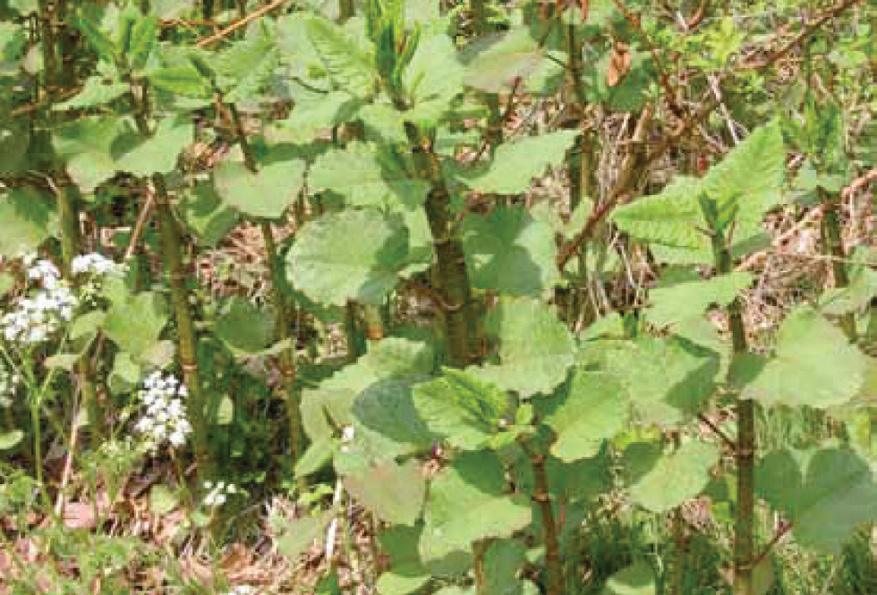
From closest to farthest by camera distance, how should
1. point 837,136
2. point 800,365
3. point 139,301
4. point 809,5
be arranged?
point 800,365, point 837,136, point 139,301, point 809,5

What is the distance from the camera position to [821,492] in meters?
1.64

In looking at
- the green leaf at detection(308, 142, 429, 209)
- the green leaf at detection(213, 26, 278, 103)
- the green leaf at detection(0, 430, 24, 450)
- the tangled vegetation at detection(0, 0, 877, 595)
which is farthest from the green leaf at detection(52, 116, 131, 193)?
the green leaf at detection(308, 142, 429, 209)

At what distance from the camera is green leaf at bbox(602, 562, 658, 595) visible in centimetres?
188

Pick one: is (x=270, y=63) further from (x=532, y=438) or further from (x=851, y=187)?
(x=851, y=187)

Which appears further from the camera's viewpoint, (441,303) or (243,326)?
(243,326)

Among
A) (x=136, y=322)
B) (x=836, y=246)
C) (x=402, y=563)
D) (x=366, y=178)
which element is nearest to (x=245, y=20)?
(x=136, y=322)

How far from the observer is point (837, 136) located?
210cm

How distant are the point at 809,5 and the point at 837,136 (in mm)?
749

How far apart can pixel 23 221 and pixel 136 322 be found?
310mm

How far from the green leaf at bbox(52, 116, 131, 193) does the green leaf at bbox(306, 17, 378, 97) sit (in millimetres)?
827

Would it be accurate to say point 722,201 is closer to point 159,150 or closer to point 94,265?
point 159,150

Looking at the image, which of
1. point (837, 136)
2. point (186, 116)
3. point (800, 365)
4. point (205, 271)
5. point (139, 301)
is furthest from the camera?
point (205, 271)

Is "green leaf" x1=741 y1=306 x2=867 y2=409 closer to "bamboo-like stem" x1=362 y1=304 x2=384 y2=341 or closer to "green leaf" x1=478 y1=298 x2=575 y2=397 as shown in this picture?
"green leaf" x1=478 y1=298 x2=575 y2=397

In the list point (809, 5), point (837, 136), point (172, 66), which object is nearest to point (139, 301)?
point (172, 66)
